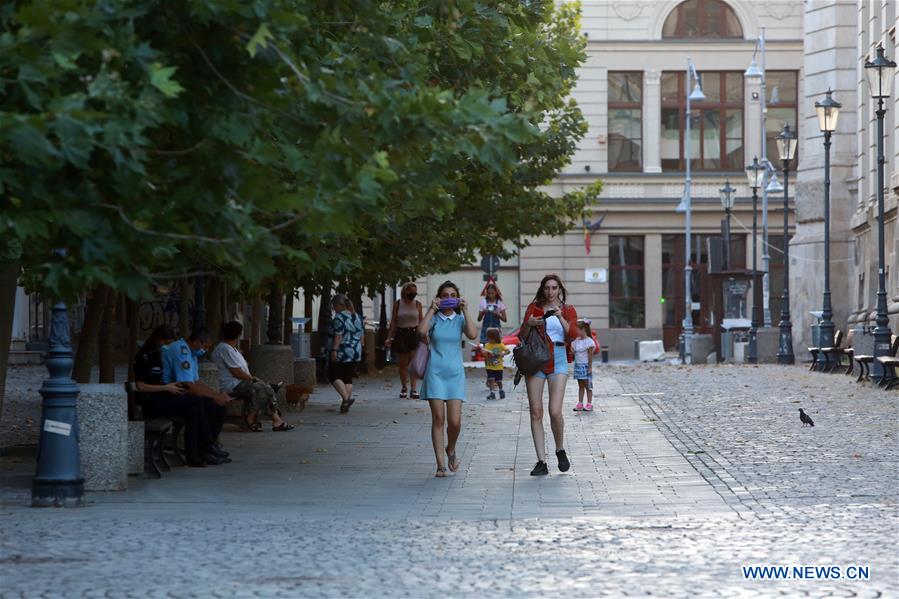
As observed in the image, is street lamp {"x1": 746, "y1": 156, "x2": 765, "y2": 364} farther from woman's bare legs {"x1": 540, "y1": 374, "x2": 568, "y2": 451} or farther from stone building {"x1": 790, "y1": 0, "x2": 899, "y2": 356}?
woman's bare legs {"x1": 540, "y1": 374, "x2": 568, "y2": 451}

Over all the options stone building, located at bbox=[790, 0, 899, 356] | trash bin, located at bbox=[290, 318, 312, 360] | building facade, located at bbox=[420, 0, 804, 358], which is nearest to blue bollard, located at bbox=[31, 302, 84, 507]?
trash bin, located at bbox=[290, 318, 312, 360]

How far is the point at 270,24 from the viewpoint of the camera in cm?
861

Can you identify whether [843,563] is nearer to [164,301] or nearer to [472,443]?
[472,443]

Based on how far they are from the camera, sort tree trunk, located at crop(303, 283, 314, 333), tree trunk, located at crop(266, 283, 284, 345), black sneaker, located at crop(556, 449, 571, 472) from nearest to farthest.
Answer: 1. black sneaker, located at crop(556, 449, 571, 472)
2. tree trunk, located at crop(266, 283, 284, 345)
3. tree trunk, located at crop(303, 283, 314, 333)

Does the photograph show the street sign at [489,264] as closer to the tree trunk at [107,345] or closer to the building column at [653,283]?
the building column at [653,283]

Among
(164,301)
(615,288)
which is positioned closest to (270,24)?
(164,301)

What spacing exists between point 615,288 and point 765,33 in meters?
10.3

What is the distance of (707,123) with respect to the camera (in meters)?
61.2

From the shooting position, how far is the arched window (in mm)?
60125

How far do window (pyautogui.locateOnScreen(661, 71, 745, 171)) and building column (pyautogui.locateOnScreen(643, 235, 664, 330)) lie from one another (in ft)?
10.2

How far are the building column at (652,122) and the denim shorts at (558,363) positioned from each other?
46.6 meters

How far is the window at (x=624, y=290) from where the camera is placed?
6019 cm

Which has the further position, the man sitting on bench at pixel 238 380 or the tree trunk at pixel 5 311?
the man sitting on bench at pixel 238 380

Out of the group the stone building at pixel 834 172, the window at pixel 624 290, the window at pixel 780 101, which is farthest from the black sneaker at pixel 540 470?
the window at pixel 780 101
